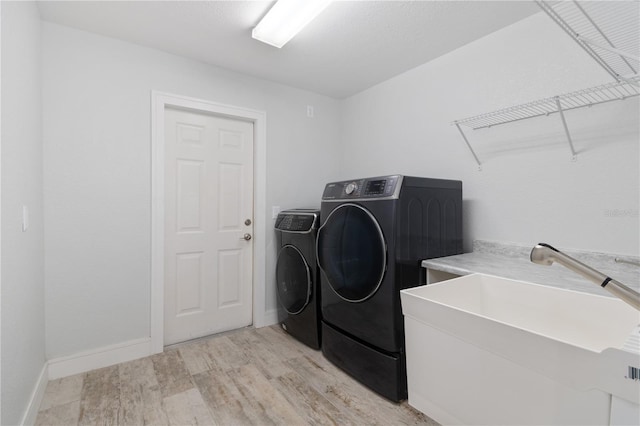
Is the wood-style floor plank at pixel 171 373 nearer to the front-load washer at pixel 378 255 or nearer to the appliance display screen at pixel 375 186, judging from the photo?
the front-load washer at pixel 378 255

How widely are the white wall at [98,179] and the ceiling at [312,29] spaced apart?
18cm

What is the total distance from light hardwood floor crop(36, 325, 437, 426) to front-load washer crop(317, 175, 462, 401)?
0.49ft

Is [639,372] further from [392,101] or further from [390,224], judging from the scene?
[392,101]

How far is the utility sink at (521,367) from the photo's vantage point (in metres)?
0.49

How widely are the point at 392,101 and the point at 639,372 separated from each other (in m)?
2.61

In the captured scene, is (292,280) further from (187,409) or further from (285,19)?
(285,19)

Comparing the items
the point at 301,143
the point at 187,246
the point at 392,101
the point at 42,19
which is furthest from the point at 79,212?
the point at 392,101

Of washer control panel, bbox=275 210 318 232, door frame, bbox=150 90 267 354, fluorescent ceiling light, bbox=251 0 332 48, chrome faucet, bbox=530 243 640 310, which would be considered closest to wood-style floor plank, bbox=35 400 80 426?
door frame, bbox=150 90 267 354

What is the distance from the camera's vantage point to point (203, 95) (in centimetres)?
248

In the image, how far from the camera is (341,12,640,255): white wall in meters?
1.55

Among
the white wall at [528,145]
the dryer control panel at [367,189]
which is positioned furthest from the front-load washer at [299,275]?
the white wall at [528,145]

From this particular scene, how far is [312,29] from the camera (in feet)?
6.52

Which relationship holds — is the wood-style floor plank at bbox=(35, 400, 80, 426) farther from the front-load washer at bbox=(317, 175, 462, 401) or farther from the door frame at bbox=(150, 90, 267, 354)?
the front-load washer at bbox=(317, 175, 462, 401)

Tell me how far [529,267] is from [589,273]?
3.55 feet
